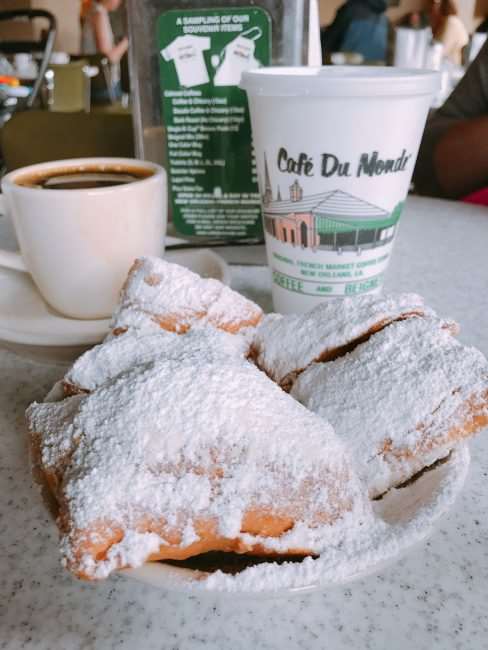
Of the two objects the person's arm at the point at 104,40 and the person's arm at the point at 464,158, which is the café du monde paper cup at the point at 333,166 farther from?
the person's arm at the point at 104,40

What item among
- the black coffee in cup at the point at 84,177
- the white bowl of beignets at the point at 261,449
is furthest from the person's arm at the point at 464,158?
the white bowl of beignets at the point at 261,449

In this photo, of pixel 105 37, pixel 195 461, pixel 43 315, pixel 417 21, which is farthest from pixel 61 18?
pixel 195 461

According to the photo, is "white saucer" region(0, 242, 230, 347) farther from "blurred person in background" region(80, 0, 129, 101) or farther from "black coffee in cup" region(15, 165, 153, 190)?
"blurred person in background" region(80, 0, 129, 101)

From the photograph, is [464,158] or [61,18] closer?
[464,158]

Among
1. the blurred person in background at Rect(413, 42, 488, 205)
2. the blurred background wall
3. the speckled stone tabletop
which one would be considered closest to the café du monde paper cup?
the speckled stone tabletop

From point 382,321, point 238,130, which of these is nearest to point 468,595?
point 382,321

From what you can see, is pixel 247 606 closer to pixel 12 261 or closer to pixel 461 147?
pixel 12 261
